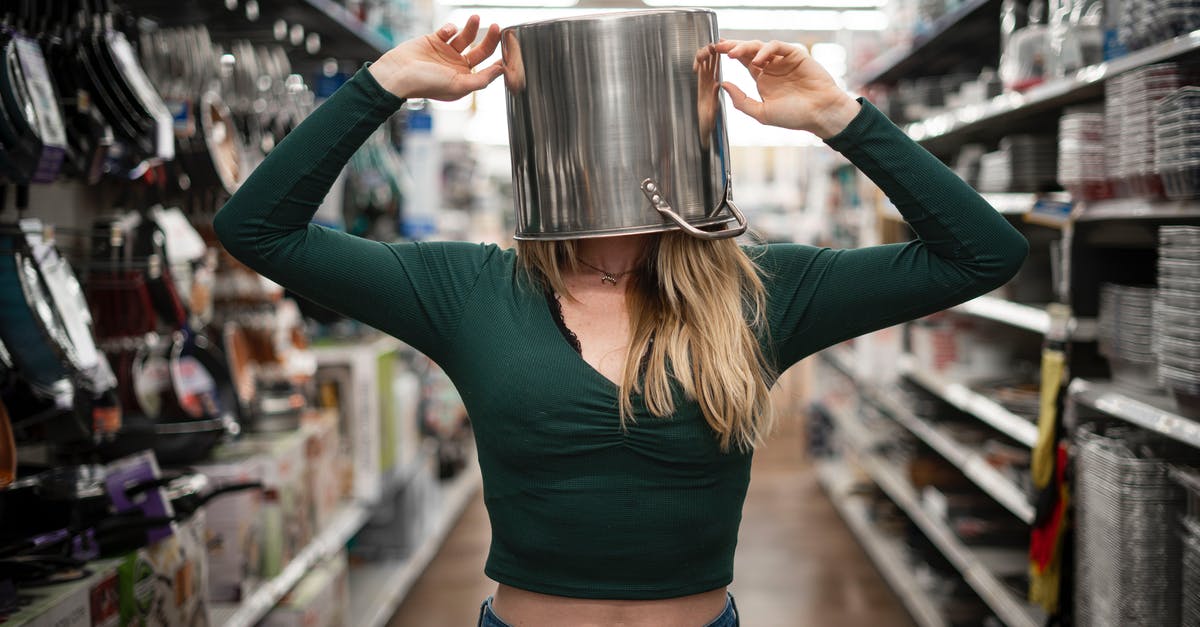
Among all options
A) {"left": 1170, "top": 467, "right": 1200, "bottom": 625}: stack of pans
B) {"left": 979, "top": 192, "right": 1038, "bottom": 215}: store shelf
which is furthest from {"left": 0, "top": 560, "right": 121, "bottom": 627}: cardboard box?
{"left": 979, "top": 192, "right": 1038, "bottom": 215}: store shelf

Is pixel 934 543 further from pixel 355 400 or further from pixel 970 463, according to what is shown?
pixel 355 400

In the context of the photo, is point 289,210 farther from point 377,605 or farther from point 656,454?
point 377,605

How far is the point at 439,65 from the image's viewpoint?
141 centimetres

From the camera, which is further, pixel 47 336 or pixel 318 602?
pixel 318 602

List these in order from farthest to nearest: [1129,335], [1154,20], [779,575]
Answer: [779,575]
[1129,335]
[1154,20]

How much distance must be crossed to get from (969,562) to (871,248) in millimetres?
2253

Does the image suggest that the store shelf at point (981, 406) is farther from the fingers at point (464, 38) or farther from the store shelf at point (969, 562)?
the fingers at point (464, 38)

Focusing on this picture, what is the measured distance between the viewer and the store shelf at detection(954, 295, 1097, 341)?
2496 millimetres

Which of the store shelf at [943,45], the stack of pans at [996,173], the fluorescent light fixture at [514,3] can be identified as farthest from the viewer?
the fluorescent light fixture at [514,3]

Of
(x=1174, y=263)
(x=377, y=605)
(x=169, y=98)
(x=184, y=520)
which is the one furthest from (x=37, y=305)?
(x=377, y=605)

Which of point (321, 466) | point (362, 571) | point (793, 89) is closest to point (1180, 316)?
point (793, 89)

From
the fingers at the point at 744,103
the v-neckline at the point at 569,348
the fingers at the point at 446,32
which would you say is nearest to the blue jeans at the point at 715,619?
the v-neckline at the point at 569,348

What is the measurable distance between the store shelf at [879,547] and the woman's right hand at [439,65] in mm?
3039

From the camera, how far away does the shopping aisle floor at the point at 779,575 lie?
421 centimetres
